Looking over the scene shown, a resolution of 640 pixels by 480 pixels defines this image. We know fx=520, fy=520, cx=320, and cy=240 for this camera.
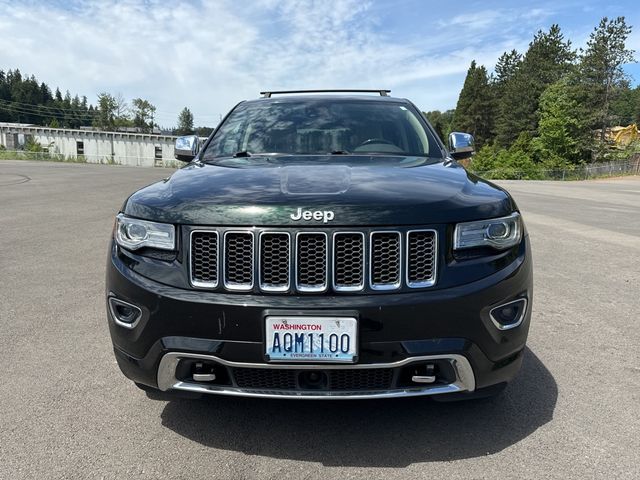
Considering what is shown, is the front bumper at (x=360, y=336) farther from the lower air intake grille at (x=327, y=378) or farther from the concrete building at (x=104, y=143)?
the concrete building at (x=104, y=143)

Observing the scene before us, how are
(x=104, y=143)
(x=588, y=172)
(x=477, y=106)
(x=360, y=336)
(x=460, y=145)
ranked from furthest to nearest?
1. (x=477, y=106)
2. (x=104, y=143)
3. (x=588, y=172)
4. (x=460, y=145)
5. (x=360, y=336)

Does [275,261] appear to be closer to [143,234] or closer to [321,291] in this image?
[321,291]

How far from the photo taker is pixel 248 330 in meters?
2.14

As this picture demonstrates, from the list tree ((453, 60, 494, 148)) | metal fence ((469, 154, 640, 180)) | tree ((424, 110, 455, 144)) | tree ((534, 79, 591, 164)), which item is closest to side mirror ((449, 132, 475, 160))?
tree ((424, 110, 455, 144))

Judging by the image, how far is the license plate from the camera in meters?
2.12

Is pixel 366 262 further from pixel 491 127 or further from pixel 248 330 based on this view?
pixel 491 127

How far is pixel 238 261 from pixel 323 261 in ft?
1.19

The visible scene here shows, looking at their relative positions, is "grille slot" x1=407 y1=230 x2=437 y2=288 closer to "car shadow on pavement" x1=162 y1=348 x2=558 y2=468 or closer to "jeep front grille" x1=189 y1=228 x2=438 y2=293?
"jeep front grille" x1=189 y1=228 x2=438 y2=293

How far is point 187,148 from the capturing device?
3914 millimetres

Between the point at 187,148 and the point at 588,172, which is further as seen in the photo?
the point at 588,172

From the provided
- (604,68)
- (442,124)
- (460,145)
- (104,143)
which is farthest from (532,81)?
(460,145)

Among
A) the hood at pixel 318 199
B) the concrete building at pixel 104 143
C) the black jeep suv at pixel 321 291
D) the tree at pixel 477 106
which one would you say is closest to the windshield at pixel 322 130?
the hood at pixel 318 199

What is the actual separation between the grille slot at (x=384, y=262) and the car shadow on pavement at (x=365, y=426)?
30.7 inches

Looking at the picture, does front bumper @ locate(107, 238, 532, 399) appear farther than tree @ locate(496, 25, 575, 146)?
No
